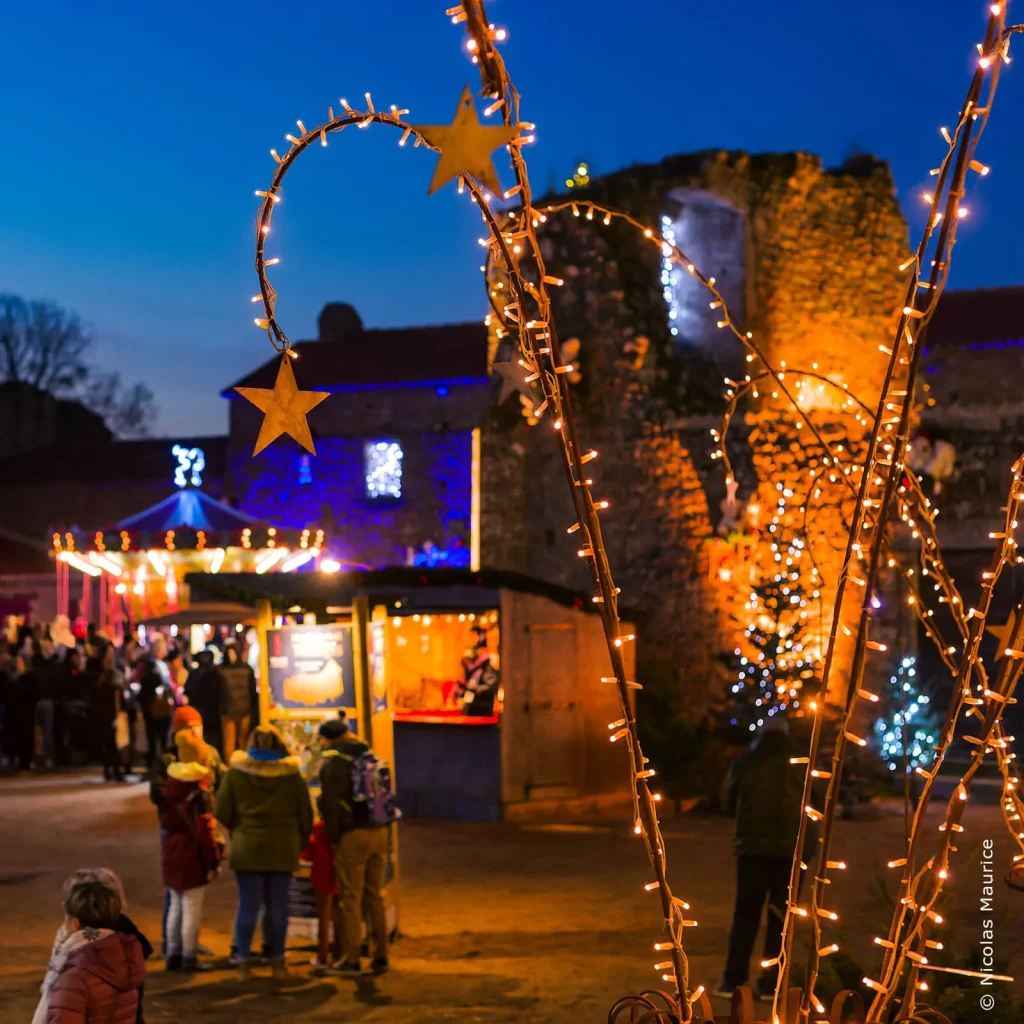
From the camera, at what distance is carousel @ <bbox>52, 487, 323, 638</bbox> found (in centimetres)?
1809

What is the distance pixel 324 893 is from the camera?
8359 millimetres

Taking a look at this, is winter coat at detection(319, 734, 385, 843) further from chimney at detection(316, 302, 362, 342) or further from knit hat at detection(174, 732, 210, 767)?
chimney at detection(316, 302, 362, 342)

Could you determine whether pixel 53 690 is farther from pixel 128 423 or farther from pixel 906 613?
pixel 128 423

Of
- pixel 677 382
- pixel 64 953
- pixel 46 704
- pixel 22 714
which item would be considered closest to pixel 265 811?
pixel 64 953

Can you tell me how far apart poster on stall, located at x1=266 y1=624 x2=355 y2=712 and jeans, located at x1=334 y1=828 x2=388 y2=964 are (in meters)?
1.06

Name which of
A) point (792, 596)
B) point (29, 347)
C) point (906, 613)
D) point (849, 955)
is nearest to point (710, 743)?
point (792, 596)

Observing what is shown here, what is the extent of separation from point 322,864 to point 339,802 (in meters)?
0.64

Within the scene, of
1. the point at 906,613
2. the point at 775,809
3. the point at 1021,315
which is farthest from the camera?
the point at 1021,315

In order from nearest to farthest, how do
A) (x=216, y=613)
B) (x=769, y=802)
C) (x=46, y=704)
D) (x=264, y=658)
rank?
(x=769, y=802) → (x=264, y=658) → (x=216, y=613) → (x=46, y=704)

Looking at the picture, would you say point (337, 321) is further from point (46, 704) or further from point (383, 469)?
point (46, 704)

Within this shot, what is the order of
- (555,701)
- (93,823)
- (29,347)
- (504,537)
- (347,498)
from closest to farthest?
(93,823), (555,701), (504,537), (347,498), (29,347)

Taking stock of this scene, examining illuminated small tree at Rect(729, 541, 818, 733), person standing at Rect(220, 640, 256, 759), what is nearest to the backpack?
person standing at Rect(220, 640, 256, 759)

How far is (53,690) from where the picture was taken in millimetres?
18297

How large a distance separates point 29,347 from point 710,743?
3060 cm
